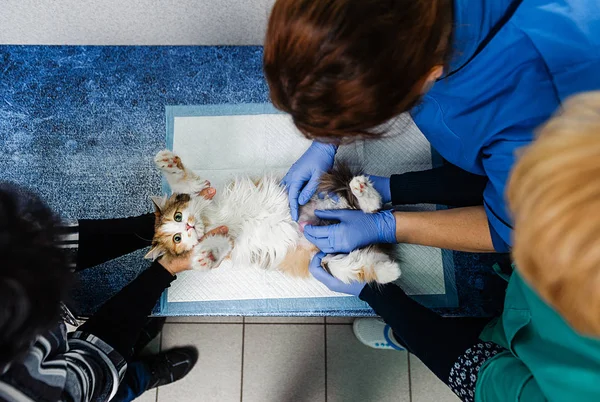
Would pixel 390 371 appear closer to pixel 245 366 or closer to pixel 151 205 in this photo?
pixel 245 366

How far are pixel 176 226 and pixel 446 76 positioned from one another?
1.05 meters

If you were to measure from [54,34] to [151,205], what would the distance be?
0.90 m

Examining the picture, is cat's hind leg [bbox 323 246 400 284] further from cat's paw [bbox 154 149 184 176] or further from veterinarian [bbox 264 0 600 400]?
cat's paw [bbox 154 149 184 176]

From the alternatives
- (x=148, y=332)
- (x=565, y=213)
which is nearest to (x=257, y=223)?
(x=148, y=332)

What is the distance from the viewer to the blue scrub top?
934 millimetres

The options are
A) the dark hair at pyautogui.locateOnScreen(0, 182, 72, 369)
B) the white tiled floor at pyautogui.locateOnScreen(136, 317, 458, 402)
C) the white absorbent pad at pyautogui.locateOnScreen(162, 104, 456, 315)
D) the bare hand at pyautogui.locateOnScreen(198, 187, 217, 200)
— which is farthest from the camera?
the white tiled floor at pyautogui.locateOnScreen(136, 317, 458, 402)

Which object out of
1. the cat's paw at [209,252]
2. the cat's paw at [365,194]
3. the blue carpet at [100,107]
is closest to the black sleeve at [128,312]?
the cat's paw at [209,252]

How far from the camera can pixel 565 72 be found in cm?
93

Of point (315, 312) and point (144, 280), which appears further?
point (315, 312)

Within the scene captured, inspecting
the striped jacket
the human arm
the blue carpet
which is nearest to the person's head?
the human arm

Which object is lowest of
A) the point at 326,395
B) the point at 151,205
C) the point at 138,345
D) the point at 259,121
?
the point at 326,395

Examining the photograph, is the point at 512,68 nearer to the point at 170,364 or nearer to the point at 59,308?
the point at 59,308

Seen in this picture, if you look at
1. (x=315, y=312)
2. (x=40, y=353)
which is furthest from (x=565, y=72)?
(x=40, y=353)

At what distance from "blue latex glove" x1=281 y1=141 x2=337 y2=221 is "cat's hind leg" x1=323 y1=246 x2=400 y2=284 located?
27cm
